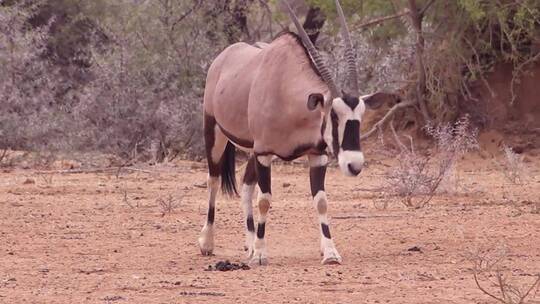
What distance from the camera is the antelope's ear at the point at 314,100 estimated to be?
28.3 feet

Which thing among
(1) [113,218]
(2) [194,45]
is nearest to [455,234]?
(1) [113,218]

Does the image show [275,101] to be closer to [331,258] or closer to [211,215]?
[331,258]

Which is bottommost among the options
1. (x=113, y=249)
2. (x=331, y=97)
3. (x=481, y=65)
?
(x=113, y=249)

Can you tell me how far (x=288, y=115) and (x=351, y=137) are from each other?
29.5 inches

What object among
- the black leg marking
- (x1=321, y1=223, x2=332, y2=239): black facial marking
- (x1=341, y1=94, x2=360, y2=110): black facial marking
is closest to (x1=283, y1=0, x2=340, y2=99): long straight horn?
(x1=341, y1=94, x2=360, y2=110): black facial marking

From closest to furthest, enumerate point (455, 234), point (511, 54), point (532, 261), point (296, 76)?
point (532, 261), point (296, 76), point (455, 234), point (511, 54)

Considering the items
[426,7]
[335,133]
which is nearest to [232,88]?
[335,133]

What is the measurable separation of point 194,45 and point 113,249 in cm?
962

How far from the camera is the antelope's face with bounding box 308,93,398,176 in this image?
8.43m

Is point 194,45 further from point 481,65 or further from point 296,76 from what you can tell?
point 296,76

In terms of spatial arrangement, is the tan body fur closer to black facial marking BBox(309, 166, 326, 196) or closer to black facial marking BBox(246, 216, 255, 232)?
black facial marking BBox(309, 166, 326, 196)

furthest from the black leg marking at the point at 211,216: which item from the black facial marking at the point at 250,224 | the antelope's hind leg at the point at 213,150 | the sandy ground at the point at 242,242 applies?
the black facial marking at the point at 250,224

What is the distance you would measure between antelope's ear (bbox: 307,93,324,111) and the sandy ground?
112cm

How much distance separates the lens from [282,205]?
12.9 m
